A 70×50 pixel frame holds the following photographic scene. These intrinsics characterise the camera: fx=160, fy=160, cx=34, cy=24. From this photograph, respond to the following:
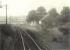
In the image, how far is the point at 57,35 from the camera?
7.75 ft

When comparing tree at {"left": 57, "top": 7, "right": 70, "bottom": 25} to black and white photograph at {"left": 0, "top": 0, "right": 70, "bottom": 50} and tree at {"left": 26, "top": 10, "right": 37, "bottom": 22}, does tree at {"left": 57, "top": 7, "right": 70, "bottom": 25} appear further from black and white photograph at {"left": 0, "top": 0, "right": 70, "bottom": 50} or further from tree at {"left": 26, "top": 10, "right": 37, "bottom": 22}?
tree at {"left": 26, "top": 10, "right": 37, "bottom": 22}

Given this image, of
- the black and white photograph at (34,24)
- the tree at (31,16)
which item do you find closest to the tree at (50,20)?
the black and white photograph at (34,24)

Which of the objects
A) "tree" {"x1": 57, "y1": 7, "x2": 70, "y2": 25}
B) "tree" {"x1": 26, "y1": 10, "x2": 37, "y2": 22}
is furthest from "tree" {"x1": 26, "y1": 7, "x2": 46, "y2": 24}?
"tree" {"x1": 57, "y1": 7, "x2": 70, "y2": 25}

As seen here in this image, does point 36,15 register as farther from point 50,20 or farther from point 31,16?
point 50,20

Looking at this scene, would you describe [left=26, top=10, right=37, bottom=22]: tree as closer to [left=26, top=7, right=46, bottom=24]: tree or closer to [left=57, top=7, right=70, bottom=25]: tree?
[left=26, top=7, right=46, bottom=24]: tree

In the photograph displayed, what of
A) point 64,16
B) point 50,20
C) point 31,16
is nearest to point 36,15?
point 31,16

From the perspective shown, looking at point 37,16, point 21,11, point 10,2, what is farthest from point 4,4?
point 37,16

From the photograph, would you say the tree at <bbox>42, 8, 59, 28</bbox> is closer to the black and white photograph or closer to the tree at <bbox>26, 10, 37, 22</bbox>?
the black and white photograph

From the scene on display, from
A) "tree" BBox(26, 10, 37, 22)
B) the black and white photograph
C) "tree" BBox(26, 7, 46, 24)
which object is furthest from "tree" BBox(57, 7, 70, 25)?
"tree" BBox(26, 10, 37, 22)

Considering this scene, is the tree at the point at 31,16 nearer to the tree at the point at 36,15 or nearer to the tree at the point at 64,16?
the tree at the point at 36,15

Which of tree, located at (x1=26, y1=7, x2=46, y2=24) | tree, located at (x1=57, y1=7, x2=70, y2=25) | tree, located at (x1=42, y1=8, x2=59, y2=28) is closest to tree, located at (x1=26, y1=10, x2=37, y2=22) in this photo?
tree, located at (x1=26, y1=7, x2=46, y2=24)

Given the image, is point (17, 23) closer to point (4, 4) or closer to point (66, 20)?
point (4, 4)

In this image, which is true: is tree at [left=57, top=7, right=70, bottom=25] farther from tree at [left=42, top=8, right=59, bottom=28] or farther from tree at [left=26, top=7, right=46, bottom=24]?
tree at [left=26, top=7, right=46, bottom=24]

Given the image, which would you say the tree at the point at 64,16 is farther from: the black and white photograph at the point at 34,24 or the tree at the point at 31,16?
the tree at the point at 31,16
